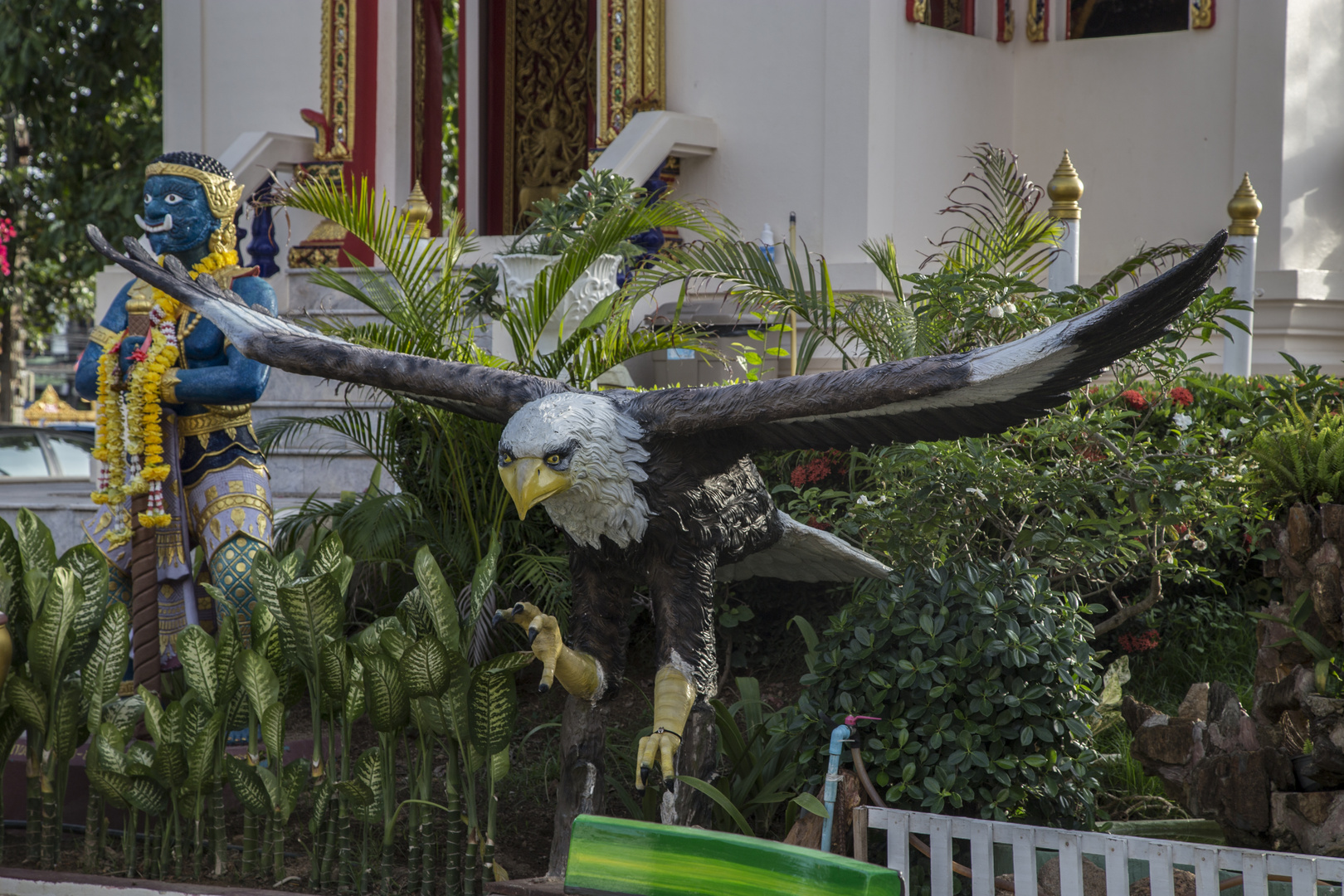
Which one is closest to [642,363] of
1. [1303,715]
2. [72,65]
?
[1303,715]

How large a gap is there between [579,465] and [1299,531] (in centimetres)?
185

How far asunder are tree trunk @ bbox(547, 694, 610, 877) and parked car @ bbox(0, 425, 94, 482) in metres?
8.64

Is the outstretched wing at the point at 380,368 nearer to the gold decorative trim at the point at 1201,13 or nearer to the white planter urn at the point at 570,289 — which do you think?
the white planter urn at the point at 570,289

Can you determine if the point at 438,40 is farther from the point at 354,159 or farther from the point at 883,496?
the point at 883,496

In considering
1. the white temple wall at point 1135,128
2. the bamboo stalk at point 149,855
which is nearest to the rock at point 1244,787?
the bamboo stalk at point 149,855

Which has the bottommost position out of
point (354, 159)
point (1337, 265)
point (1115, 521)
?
point (1115, 521)

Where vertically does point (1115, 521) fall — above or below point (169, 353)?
below

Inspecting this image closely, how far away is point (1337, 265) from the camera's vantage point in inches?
322

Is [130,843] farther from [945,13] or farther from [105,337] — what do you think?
[945,13]

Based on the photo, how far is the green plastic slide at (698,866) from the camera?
2729mm

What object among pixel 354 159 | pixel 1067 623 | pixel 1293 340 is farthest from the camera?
pixel 354 159

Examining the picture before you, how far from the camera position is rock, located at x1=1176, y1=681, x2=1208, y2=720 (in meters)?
3.93

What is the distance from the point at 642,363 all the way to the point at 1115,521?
4.24 meters

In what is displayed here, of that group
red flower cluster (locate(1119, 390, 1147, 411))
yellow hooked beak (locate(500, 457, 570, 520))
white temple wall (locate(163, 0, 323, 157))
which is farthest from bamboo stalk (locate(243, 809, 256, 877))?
white temple wall (locate(163, 0, 323, 157))
